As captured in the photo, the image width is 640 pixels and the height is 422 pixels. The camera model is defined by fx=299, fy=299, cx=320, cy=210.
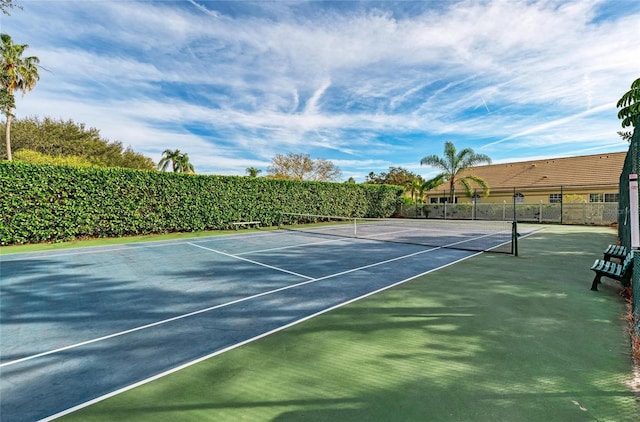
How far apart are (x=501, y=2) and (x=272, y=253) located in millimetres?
10779

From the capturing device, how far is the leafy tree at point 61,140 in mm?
31375

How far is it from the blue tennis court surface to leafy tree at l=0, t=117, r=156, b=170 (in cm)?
3104

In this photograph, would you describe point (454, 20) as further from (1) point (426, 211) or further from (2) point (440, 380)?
(1) point (426, 211)

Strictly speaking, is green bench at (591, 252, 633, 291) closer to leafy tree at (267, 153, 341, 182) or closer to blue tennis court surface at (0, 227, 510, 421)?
blue tennis court surface at (0, 227, 510, 421)

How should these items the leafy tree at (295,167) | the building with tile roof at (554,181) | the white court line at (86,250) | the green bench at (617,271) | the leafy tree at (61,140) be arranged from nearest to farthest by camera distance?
the green bench at (617,271), the white court line at (86,250), the building with tile roof at (554,181), the leafy tree at (61,140), the leafy tree at (295,167)

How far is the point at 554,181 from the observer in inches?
1170

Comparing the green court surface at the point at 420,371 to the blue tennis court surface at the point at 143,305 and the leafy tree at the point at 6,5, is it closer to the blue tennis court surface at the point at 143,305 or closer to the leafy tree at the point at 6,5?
the blue tennis court surface at the point at 143,305

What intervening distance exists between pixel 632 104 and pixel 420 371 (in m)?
10.2

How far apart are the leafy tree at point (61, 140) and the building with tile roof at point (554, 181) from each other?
42.7 metres

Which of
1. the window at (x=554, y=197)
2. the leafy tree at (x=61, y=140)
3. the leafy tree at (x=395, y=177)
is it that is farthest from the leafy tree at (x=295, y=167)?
the window at (x=554, y=197)

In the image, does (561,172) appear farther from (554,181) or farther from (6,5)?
(6,5)

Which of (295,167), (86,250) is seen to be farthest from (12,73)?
(295,167)

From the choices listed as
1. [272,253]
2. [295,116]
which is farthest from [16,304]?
[295,116]

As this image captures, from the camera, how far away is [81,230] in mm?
13867
